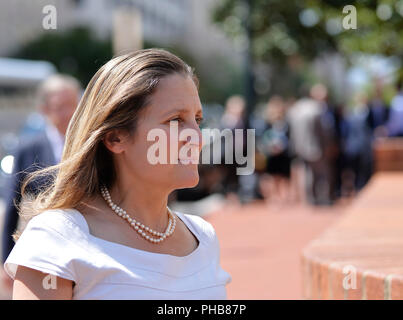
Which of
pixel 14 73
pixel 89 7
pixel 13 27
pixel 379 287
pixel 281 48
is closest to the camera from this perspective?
pixel 379 287

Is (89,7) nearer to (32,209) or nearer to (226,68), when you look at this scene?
(226,68)

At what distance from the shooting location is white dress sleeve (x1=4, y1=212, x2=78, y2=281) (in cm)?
148

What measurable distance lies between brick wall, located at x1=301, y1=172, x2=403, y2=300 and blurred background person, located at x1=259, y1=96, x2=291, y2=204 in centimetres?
780

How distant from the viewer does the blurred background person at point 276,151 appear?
1234 centimetres

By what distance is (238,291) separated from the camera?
597cm

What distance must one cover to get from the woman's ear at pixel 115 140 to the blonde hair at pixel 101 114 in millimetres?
16

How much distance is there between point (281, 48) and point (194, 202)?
828 centimetres

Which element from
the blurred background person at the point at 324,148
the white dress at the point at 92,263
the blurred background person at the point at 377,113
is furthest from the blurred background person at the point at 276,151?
the white dress at the point at 92,263

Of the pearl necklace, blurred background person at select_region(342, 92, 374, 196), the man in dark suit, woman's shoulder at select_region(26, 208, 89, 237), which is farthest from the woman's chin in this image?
blurred background person at select_region(342, 92, 374, 196)

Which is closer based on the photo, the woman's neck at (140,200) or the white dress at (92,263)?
the white dress at (92,263)

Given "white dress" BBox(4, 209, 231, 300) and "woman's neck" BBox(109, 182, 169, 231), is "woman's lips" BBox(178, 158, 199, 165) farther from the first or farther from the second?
"white dress" BBox(4, 209, 231, 300)

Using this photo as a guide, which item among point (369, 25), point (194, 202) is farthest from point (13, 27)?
point (369, 25)

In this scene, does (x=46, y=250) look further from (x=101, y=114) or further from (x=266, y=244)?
(x=266, y=244)

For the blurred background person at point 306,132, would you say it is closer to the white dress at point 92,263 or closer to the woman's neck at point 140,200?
the woman's neck at point 140,200
